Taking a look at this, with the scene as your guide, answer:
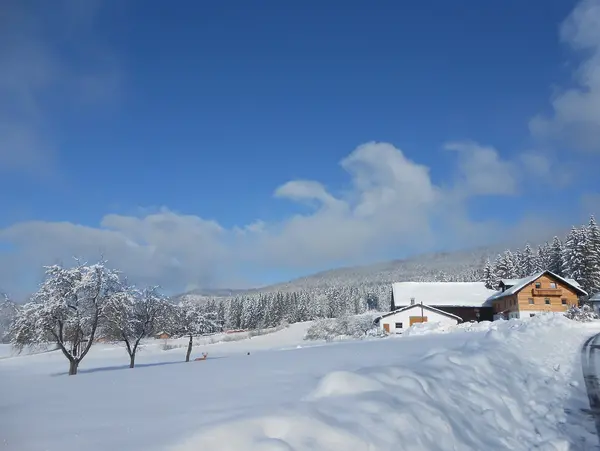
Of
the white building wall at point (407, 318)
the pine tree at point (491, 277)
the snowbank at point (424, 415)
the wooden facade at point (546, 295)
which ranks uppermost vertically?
the pine tree at point (491, 277)

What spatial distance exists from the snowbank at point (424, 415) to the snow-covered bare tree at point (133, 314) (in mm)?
26899

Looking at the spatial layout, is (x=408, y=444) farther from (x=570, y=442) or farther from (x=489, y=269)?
(x=489, y=269)

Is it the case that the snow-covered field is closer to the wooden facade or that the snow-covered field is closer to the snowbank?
the snowbank

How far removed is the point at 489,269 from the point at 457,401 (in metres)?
91.5

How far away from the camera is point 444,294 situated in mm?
69750

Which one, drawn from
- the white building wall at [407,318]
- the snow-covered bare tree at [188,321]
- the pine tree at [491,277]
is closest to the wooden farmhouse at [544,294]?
the white building wall at [407,318]

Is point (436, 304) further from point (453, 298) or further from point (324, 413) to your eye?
point (324, 413)

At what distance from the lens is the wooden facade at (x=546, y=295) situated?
5662 centimetres

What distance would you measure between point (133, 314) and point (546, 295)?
177ft

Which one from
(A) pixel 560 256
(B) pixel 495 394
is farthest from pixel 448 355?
(A) pixel 560 256

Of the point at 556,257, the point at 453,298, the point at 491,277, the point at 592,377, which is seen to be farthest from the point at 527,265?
the point at 592,377

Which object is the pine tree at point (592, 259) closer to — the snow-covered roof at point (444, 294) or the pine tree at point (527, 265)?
the snow-covered roof at point (444, 294)

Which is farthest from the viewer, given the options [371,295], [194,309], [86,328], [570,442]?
[371,295]

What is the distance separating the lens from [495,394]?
842cm
